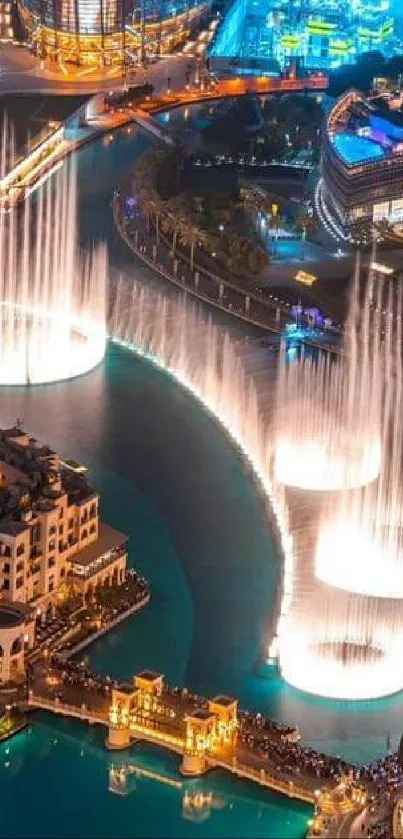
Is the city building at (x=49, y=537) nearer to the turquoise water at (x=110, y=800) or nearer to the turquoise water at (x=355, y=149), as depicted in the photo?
the turquoise water at (x=110, y=800)

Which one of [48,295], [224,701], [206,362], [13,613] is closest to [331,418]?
[206,362]

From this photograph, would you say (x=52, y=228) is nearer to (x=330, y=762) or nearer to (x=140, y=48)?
(x=140, y=48)

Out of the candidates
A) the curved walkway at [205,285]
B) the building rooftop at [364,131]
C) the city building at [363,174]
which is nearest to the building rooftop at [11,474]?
the curved walkway at [205,285]

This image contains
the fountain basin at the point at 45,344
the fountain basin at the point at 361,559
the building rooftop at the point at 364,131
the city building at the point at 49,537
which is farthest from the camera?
the building rooftop at the point at 364,131

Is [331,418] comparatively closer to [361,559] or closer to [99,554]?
[361,559]

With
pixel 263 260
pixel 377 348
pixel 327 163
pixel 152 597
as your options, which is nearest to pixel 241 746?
pixel 152 597

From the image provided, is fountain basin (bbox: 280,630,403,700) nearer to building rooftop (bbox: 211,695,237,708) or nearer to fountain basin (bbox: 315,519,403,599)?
fountain basin (bbox: 315,519,403,599)
